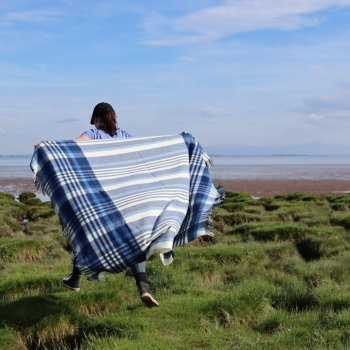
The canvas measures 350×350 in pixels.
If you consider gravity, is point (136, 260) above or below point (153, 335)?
above

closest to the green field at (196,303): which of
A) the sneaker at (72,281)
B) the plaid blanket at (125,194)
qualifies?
the sneaker at (72,281)

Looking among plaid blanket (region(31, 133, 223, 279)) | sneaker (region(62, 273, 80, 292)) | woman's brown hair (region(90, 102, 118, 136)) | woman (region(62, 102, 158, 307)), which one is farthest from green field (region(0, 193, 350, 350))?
woman's brown hair (region(90, 102, 118, 136))

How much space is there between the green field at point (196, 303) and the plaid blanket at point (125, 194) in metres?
1.12

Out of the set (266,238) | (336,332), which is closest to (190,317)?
(336,332)

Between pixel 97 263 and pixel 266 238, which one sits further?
pixel 266 238

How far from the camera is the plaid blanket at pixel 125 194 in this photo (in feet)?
22.7

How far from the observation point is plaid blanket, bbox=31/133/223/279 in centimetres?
691

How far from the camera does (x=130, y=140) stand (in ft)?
26.5

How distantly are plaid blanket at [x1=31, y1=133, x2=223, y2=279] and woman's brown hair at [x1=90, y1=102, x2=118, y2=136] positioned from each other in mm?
221

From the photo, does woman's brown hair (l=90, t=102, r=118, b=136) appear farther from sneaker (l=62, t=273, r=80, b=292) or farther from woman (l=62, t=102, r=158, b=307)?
sneaker (l=62, t=273, r=80, b=292)

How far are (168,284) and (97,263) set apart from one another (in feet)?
11.5

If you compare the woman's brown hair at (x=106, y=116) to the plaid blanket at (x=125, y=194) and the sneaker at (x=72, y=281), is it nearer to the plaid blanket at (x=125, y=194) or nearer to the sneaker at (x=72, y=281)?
the plaid blanket at (x=125, y=194)

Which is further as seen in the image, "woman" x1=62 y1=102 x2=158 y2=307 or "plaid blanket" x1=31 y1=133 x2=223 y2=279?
"woman" x1=62 y1=102 x2=158 y2=307

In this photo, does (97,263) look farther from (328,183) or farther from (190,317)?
(328,183)
